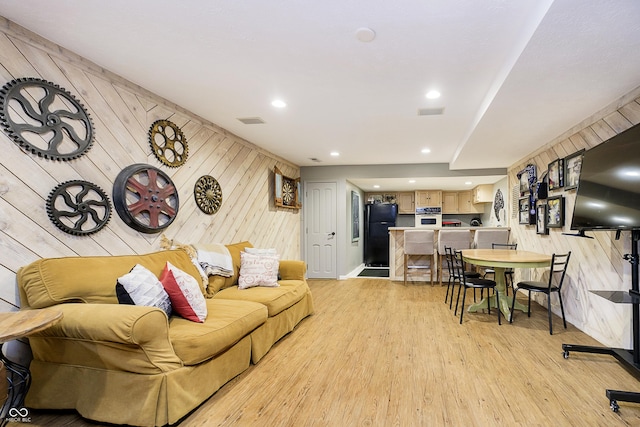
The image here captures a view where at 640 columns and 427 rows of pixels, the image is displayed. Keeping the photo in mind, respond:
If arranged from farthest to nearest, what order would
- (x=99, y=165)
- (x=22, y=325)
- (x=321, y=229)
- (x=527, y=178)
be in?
(x=321, y=229), (x=527, y=178), (x=99, y=165), (x=22, y=325)

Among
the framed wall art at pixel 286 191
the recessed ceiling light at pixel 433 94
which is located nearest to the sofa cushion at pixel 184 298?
the recessed ceiling light at pixel 433 94

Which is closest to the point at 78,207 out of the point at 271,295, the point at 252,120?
the point at 271,295

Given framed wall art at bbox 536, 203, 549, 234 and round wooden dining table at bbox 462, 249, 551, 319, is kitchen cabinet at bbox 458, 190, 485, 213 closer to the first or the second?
framed wall art at bbox 536, 203, 549, 234

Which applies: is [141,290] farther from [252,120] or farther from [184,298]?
[252,120]

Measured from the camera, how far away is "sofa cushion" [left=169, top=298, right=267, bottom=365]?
6.51ft

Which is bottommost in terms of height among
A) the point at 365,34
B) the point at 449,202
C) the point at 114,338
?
the point at 114,338

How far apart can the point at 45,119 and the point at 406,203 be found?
315 inches

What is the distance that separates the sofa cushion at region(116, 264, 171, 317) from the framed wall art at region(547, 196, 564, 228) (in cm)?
419

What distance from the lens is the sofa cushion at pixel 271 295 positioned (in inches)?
119

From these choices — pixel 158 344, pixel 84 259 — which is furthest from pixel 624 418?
pixel 84 259

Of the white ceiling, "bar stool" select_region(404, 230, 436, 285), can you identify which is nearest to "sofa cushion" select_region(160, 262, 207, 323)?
the white ceiling

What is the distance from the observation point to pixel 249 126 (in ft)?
13.3

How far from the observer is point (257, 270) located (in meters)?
A: 3.57

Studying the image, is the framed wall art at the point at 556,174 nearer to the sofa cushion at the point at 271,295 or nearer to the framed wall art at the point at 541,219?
the framed wall art at the point at 541,219
